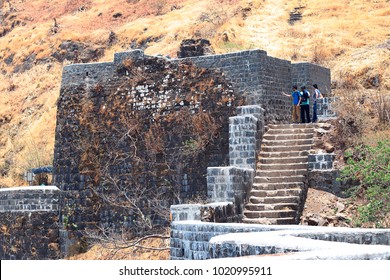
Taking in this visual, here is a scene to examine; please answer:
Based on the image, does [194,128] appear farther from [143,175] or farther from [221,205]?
[221,205]

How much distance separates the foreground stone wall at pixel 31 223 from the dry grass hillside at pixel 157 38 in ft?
29.7

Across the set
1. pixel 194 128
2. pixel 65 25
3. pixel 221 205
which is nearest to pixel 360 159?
pixel 221 205

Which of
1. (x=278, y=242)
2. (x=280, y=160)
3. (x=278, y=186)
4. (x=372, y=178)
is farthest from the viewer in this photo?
(x=280, y=160)

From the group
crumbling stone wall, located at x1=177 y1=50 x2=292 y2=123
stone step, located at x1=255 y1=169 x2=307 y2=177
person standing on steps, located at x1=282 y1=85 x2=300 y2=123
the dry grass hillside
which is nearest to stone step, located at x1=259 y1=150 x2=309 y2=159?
stone step, located at x1=255 y1=169 x2=307 y2=177

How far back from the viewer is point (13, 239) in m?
25.0

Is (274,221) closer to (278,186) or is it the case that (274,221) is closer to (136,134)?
(278,186)

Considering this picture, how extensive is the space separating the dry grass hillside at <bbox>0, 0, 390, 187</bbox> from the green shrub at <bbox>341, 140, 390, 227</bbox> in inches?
380

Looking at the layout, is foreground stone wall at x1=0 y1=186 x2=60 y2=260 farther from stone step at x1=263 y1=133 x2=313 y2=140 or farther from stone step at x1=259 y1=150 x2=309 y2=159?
stone step at x1=259 y1=150 x2=309 y2=159

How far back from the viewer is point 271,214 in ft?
62.6

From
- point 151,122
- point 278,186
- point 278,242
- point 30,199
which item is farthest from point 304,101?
point 278,242

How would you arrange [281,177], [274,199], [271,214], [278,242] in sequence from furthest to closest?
[281,177] → [274,199] → [271,214] → [278,242]

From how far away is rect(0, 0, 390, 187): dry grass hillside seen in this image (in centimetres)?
3434

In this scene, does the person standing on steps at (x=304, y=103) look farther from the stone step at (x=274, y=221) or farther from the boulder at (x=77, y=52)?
the boulder at (x=77, y=52)

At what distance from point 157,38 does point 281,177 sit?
75.7ft
